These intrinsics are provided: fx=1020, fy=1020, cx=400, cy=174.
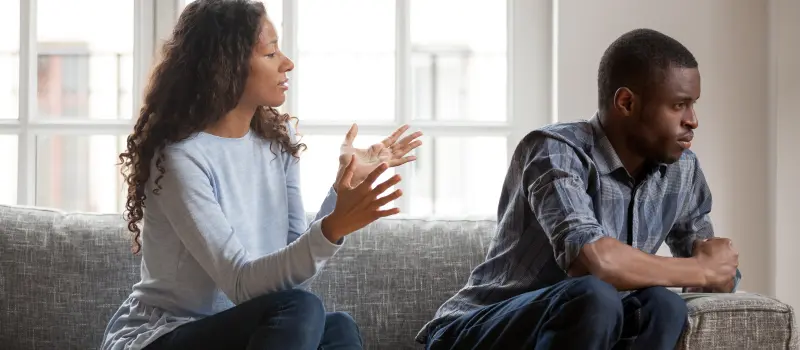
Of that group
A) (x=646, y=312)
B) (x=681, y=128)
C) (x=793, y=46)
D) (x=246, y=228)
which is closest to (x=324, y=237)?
(x=246, y=228)

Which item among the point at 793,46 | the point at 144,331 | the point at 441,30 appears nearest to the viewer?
the point at 144,331

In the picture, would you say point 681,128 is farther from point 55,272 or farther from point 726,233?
point 55,272

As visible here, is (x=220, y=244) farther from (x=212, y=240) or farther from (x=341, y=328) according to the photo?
(x=341, y=328)

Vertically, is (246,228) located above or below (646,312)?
above

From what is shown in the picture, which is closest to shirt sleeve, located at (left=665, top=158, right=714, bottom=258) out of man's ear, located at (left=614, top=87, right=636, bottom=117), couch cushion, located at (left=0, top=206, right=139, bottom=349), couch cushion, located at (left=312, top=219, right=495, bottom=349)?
man's ear, located at (left=614, top=87, right=636, bottom=117)

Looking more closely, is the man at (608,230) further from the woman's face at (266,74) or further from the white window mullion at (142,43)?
the white window mullion at (142,43)

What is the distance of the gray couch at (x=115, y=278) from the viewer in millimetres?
2350

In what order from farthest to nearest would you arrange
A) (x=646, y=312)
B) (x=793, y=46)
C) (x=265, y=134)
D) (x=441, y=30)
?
(x=441, y=30)
(x=793, y=46)
(x=265, y=134)
(x=646, y=312)

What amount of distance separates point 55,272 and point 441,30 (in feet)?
4.32

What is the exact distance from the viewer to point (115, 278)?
2375 mm

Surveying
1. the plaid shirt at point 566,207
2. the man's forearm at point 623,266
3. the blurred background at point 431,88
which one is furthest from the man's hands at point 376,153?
the blurred background at point 431,88

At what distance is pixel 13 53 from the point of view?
3.19 metres

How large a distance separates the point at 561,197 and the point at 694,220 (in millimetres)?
445

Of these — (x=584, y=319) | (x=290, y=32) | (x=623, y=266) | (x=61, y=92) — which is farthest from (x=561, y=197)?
(x=61, y=92)
